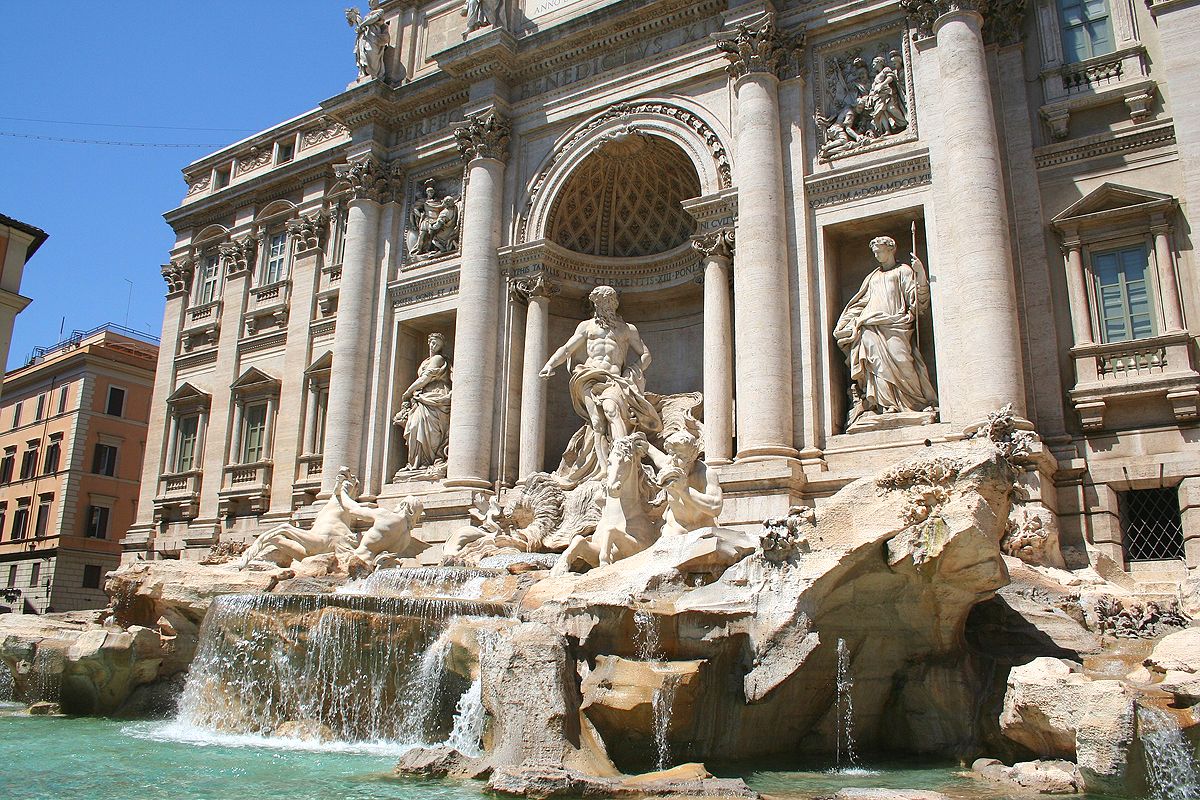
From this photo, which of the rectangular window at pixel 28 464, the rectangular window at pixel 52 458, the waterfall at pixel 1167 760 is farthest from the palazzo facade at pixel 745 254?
the rectangular window at pixel 28 464

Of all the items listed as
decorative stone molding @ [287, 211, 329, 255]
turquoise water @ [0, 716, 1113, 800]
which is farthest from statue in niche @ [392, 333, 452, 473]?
turquoise water @ [0, 716, 1113, 800]

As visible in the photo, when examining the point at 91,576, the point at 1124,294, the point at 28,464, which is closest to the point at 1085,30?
the point at 1124,294

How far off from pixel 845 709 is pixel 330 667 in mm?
6055

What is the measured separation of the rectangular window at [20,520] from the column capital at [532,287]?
30.1 meters

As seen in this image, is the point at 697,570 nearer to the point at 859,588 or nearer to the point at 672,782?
the point at 859,588

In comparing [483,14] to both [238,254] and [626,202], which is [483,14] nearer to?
[626,202]

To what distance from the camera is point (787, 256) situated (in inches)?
700

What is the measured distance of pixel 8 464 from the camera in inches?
1747

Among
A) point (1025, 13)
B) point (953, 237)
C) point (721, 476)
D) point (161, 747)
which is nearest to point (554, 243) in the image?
point (721, 476)

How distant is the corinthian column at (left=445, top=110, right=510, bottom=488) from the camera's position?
20531 millimetres

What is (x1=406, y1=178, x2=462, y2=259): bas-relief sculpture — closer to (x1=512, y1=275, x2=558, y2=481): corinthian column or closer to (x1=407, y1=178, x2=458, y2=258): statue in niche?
(x1=407, y1=178, x2=458, y2=258): statue in niche

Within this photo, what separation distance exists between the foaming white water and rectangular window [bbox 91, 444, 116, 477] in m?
31.1

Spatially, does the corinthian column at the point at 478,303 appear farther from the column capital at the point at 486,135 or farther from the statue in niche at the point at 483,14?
the statue in niche at the point at 483,14

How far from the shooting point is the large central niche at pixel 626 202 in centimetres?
2100
